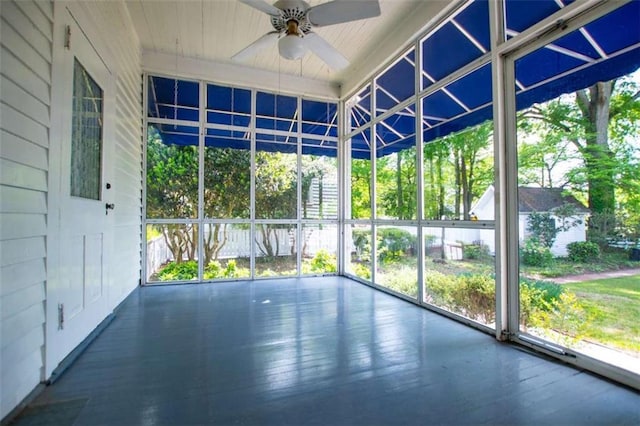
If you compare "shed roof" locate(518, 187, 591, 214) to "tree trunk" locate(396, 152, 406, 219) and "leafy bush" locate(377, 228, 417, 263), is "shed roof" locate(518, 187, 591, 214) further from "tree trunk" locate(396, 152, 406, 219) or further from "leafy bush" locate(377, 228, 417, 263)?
"tree trunk" locate(396, 152, 406, 219)

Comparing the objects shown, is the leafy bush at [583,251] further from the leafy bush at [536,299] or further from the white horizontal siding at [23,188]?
the white horizontal siding at [23,188]

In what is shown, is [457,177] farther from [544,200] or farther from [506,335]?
[506,335]

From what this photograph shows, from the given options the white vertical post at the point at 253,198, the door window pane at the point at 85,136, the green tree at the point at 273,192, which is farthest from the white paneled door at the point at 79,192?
the green tree at the point at 273,192

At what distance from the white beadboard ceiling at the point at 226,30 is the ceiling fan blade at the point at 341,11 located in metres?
1.11

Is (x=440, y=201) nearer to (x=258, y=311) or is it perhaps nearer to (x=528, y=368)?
(x=528, y=368)

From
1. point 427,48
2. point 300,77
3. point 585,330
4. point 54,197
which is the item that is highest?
point 300,77

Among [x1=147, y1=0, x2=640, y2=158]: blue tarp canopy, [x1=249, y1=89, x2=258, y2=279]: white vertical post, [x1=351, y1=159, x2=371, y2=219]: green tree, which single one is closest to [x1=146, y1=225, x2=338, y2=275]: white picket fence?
→ [x1=249, y1=89, x2=258, y2=279]: white vertical post

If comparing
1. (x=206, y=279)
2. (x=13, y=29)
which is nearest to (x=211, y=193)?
(x=206, y=279)

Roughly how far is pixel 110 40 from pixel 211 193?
243cm

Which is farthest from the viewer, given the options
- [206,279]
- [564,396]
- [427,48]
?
[206,279]

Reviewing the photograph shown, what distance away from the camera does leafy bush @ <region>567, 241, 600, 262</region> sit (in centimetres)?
214

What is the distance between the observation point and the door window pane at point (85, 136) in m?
2.31

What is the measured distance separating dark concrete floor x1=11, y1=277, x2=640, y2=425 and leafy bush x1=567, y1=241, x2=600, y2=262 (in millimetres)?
799

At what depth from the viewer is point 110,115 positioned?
308cm
